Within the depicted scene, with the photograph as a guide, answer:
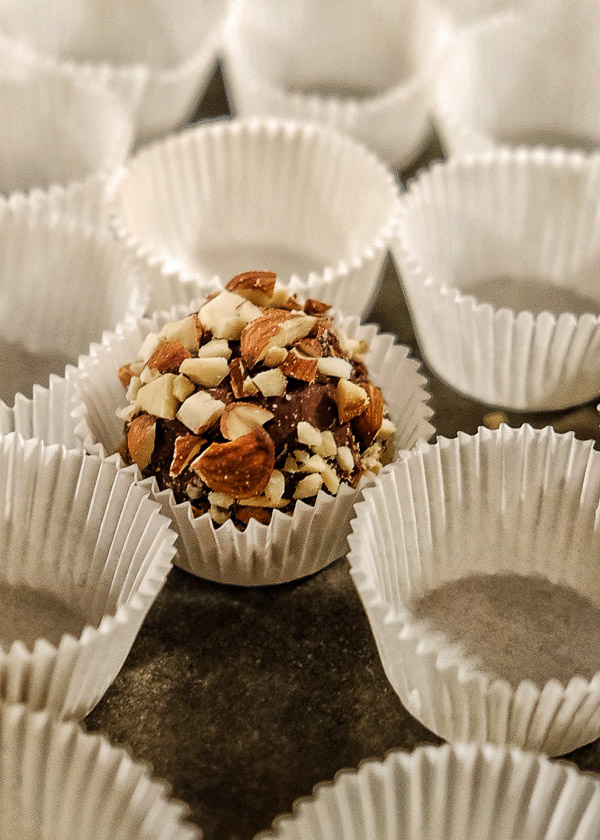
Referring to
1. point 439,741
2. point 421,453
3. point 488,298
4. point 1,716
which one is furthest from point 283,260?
point 1,716

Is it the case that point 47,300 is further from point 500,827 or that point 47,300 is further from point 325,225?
point 500,827

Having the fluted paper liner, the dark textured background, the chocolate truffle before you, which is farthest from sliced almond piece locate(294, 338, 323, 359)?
the fluted paper liner

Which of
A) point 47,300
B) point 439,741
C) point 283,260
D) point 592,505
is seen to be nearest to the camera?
point 439,741

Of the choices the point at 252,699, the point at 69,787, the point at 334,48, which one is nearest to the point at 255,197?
the point at 334,48

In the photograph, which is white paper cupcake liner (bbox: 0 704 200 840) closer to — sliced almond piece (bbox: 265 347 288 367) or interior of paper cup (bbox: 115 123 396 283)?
sliced almond piece (bbox: 265 347 288 367)

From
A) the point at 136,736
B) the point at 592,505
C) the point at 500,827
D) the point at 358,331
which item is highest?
the point at 358,331

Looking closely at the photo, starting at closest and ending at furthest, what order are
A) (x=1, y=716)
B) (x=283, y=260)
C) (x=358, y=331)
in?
(x=1, y=716) → (x=358, y=331) → (x=283, y=260)
